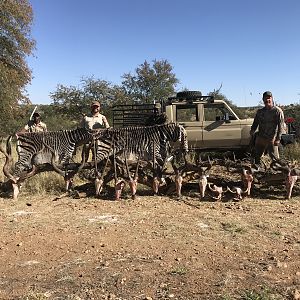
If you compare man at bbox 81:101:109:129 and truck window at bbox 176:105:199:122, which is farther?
truck window at bbox 176:105:199:122

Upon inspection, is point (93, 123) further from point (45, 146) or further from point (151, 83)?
point (151, 83)

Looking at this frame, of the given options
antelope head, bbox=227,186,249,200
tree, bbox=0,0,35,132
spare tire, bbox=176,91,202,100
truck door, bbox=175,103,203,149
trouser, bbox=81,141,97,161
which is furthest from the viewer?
tree, bbox=0,0,35,132

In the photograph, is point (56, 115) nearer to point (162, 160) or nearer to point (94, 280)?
point (162, 160)

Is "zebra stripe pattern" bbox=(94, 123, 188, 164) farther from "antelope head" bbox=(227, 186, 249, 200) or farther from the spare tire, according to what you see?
the spare tire

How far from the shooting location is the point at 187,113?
12.2 m

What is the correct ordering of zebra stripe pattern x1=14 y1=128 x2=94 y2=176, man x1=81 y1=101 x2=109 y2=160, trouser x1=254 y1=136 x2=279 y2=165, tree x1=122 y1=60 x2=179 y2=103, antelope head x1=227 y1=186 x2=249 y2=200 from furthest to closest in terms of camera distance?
tree x1=122 y1=60 x2=179 y2=103 → man x1=81 y1=101 x2=109 y2=160 → trouser x1=254 y1=136 x2=279 y2=165 → zebra stripe pattern x1=14 y1=128 x2=94 y2=176 → antelope head x1=227 y1=186 x2=249 y2=200

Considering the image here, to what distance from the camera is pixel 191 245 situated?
517cm

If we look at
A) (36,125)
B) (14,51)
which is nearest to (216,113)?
(36,125)

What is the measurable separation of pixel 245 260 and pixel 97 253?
67.8 inches

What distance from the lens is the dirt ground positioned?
12.9 feet

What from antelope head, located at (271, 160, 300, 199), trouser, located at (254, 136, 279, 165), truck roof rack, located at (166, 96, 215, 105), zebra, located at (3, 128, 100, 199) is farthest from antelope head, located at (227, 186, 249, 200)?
truck roof rack, located at (166, 96, 215, 105)

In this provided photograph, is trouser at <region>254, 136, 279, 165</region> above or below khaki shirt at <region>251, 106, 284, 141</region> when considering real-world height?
below

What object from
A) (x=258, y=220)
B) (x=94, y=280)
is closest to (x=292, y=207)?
(x=258, y=220)

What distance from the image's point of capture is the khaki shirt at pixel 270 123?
8383mm
